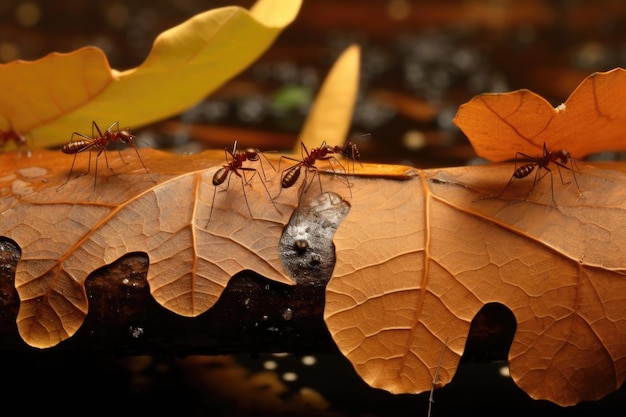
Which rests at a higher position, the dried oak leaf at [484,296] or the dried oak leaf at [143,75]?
the dried oak leaf at [143,75]

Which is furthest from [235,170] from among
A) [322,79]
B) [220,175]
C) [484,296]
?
[322,79]

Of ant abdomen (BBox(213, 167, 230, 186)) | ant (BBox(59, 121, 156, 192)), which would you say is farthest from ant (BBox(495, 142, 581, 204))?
ant (BBox(59, 121, 156, 192))

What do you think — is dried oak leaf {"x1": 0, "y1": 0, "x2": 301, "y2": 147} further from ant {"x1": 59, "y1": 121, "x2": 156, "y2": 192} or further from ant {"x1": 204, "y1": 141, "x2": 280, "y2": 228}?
ant {"x1": 204, "y1": 141, "x2": 280, "y2": 228}

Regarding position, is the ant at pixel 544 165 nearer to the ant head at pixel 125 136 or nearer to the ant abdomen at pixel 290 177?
the ant abdomen at pixel 290 177

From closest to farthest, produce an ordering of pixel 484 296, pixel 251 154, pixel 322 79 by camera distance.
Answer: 1. pixel 484 296
2. pixel 251 154
3. pixel 322 79

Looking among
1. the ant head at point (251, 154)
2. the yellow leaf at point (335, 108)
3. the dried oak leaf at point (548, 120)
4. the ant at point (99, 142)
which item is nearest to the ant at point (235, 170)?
the ant head at point (251, 154)

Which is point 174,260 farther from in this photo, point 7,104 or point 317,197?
point 7,104

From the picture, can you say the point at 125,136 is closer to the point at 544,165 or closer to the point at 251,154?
the point at 251,154

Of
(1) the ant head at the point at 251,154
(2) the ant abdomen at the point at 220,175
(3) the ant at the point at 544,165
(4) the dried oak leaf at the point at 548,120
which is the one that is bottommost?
(2) the ant abdomen at the point at 220,175
